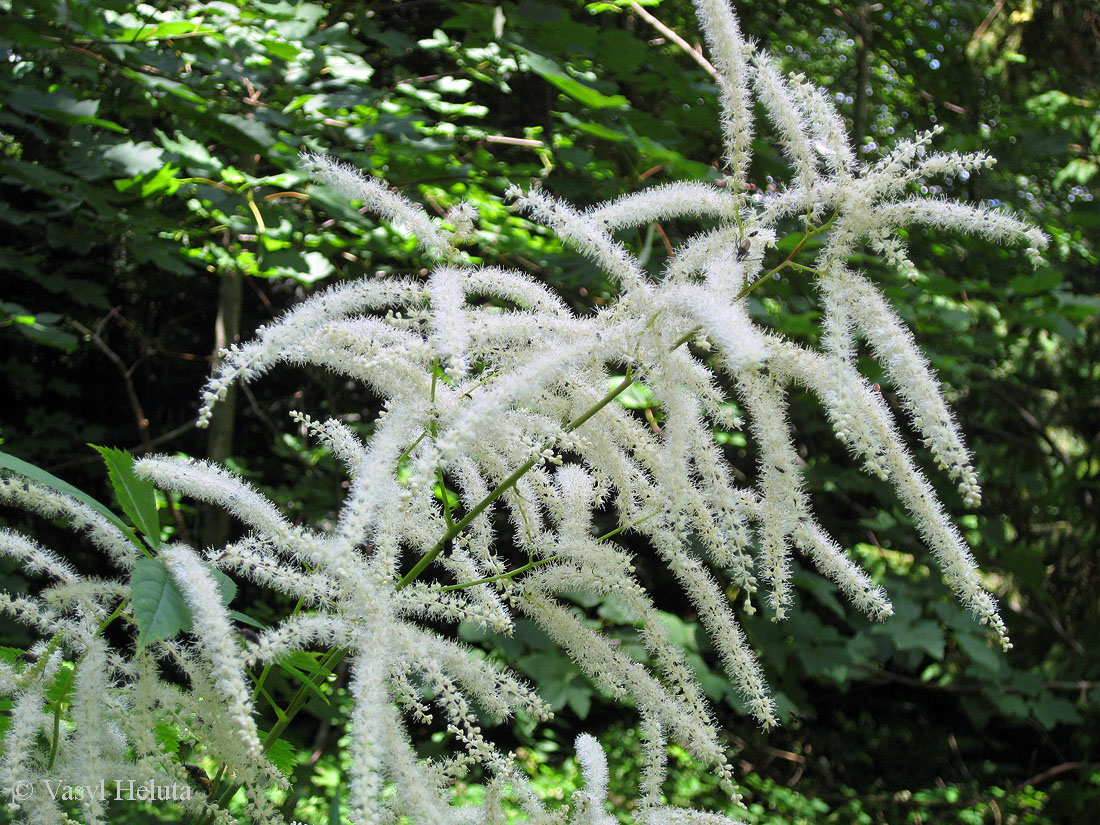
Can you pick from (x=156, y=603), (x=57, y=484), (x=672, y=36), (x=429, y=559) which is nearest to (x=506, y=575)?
(x=429, y=559)

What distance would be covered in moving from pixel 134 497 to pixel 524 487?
63cm

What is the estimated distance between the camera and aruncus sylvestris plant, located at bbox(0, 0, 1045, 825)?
1106 mm

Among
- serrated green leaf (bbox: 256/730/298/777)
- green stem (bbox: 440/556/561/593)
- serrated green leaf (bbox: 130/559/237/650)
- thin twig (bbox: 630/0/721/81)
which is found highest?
thin twig (bbox: 630/0/721/81)

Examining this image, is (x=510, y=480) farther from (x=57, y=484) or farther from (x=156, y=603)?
(x=57, y=484)

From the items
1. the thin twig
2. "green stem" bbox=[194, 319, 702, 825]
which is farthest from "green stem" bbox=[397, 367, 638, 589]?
the thin twig

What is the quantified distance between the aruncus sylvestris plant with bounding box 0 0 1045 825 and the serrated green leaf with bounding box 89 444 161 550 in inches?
1.3

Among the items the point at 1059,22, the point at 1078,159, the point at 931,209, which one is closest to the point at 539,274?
the point at 931,209

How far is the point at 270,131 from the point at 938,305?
10.3 feet

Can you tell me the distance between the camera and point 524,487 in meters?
1.51

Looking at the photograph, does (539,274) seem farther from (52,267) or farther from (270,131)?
(52,267)

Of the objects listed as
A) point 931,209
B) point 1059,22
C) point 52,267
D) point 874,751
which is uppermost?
point 1059,22

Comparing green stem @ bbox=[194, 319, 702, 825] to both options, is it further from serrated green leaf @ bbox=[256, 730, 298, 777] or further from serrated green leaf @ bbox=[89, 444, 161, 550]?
serrated green leaf @ bbox=[89, 444, 161, 550]

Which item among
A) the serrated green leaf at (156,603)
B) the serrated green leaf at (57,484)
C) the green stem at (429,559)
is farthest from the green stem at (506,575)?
the serrated green leaf at (57,484)

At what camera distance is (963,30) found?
5832 millimetres
